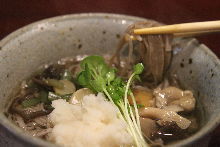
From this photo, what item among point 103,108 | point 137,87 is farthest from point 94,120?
point 137,87

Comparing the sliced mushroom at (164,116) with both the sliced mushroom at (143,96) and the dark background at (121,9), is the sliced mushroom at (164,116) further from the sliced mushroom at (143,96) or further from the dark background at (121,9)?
the dark background at (121,9)

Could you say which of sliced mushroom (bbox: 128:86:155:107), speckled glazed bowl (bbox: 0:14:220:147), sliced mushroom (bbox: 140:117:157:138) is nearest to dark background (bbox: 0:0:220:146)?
speckled glazed bowl (bbox: 0:14:220:147)

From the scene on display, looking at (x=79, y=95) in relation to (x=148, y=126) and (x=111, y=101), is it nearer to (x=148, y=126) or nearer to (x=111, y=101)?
(x=111, y=101)

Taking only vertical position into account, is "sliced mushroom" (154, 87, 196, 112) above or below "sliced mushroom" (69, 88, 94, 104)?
below

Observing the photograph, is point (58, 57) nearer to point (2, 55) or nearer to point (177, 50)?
point (2, 55)

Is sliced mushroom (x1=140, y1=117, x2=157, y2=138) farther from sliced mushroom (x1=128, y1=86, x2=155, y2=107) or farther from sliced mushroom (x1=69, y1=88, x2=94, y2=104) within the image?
sliced mushroom (x1=69, y1=88, x2=94, y2=104)

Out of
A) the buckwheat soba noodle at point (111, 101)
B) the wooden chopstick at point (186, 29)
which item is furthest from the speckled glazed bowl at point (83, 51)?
the wooden chopstick at point (186, 29)
